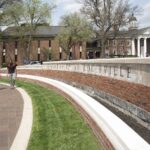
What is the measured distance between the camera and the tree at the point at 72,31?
78.4 metres

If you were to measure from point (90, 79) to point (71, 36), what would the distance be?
64.5 metres

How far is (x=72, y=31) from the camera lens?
80.8m

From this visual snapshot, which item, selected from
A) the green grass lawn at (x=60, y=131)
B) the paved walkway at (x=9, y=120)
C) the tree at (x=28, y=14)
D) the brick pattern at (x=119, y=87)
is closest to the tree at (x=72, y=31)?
the tree at (x=28, y=14)

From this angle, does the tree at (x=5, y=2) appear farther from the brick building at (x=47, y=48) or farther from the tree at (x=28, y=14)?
the brick building at (x=47, y=48)

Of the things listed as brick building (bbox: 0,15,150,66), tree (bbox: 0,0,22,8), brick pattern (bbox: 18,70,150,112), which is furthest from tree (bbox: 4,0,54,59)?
brick pattern (bbox: 18,70,150,112)

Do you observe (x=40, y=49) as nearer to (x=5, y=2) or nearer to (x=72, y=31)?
(x=72, y=31)

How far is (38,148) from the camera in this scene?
8.62 meters

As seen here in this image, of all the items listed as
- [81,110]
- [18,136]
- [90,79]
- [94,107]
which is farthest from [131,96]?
[90,79]

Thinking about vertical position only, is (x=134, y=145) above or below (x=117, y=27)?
below

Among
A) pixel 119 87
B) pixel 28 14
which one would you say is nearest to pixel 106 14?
pixel 28 14

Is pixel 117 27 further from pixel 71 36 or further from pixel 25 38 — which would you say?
pixel 25 38

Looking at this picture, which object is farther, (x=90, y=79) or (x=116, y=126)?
(x=90, y=79)

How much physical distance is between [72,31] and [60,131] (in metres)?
71.3

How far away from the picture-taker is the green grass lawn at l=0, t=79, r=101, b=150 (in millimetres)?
8641
